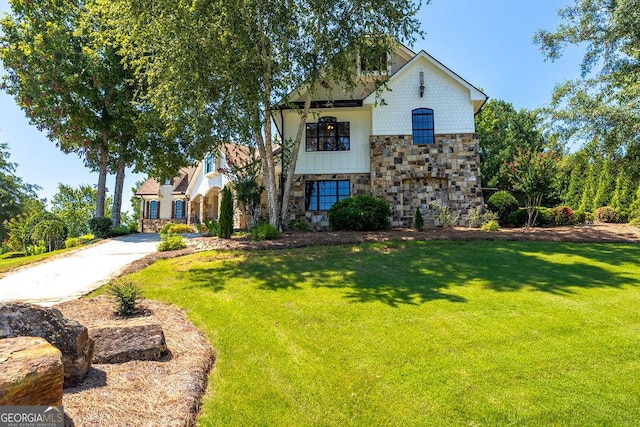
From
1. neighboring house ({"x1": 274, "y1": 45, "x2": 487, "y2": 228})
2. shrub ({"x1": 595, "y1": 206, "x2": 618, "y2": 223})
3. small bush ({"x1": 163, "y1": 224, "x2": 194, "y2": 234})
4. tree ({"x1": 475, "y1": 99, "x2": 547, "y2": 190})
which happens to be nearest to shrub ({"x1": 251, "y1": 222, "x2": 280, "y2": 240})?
neighboring house ({"x1": 274, "y1": 45, "x2": 487, "y2": 228})

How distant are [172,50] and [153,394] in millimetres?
11297

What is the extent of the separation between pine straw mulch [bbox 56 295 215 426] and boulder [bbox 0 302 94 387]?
0.56 feet

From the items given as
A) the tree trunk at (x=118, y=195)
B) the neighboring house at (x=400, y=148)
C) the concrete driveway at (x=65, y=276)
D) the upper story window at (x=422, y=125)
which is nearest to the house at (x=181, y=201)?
the tree trunk at (x=118, y=195)

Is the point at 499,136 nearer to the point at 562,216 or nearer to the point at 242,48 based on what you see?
the point at 562,216

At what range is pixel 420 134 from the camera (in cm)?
1864

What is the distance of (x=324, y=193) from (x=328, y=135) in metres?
3.05

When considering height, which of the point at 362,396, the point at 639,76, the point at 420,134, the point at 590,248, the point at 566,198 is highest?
the point at 639,76

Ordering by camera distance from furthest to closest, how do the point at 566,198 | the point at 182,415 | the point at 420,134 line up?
the point at 566,198, the point at 420,134, the point at 182,415

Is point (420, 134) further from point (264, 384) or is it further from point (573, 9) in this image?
point (264, 384)

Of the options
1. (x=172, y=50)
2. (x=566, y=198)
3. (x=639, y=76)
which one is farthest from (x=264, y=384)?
(x=566, y=198)

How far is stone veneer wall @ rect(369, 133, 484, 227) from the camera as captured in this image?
18.2 meters

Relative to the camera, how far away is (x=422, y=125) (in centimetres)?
1869

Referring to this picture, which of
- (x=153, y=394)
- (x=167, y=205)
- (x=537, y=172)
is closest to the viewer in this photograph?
(x=153, y=394)

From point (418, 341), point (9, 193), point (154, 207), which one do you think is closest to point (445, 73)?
point (418, 341)
